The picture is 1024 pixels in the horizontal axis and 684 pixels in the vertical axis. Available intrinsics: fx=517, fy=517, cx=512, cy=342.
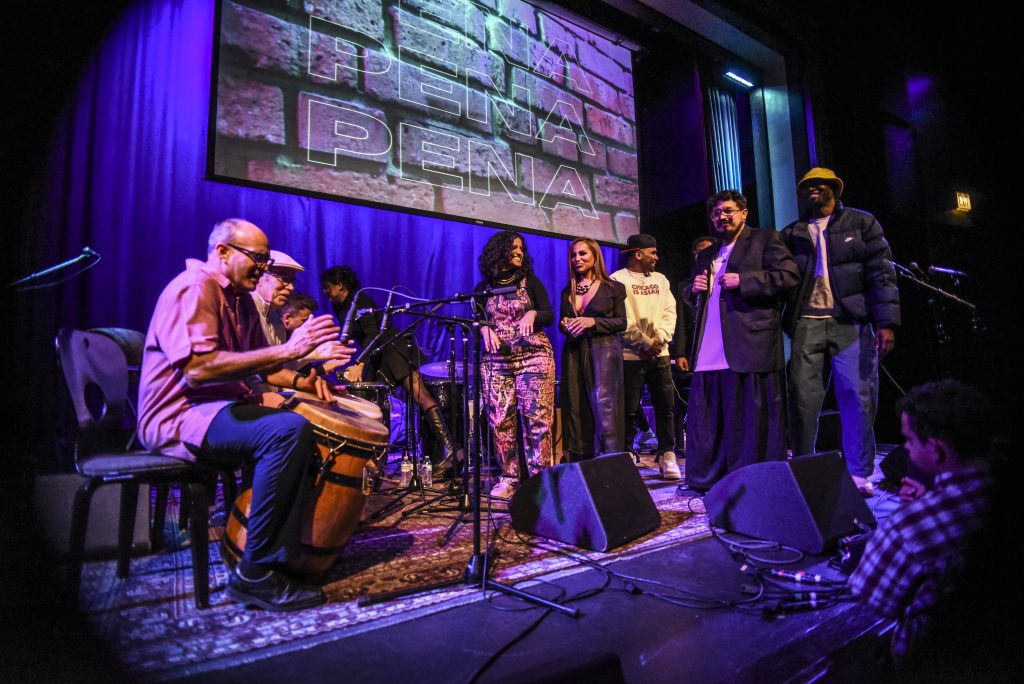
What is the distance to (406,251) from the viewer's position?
6.43 m

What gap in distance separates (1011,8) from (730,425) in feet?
8.88

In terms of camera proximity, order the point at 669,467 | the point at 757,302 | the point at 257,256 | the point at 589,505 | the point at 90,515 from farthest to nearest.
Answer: the point at 669,467 → the point at 757,302 → the point at 589,505 → the point at 90,515 → the point at 257,256

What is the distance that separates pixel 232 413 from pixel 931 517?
2.54 m

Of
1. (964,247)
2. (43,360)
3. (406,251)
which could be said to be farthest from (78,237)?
(964,247)

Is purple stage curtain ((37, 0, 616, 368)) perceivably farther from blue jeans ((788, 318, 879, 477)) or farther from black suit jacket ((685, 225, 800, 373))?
blue jeans ((788, 318, 879, 477))

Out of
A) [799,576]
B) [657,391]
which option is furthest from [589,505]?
[657,391]

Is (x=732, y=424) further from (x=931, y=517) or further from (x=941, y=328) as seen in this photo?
(x=941, y=328)

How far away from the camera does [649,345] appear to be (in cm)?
499

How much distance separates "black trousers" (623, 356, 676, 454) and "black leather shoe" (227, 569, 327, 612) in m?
3.59

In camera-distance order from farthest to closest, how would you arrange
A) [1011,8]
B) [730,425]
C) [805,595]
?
1. [730,425]
2. [1011,8]
3. [805,595]

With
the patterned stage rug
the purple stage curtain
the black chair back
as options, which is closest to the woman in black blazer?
the patterned stage rug

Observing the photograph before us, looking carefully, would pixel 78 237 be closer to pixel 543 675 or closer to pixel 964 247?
pixel 543 675

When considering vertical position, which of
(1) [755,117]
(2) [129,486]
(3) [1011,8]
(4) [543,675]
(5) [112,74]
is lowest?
(4) [543,675]

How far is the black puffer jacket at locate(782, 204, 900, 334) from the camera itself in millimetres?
3900
